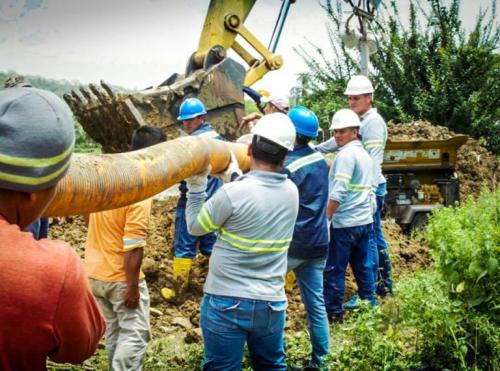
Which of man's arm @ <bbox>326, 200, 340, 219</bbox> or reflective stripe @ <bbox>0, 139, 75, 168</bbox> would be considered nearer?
reflective stripe @ <bbox>0, 139, 75, 168</bbox>

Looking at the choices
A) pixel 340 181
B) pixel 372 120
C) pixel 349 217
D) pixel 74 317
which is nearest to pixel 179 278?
pixel 349 217

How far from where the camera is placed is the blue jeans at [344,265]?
5.86 meters

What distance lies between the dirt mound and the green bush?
22.5ft

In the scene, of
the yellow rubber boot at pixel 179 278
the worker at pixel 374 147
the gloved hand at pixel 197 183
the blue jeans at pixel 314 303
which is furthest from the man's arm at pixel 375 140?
the gloved hand at pixel 197 183

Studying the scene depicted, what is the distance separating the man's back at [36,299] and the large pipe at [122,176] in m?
0.61

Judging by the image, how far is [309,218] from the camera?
4.83m

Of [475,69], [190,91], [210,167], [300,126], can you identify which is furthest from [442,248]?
[475,69]

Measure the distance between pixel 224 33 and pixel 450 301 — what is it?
21.6ft

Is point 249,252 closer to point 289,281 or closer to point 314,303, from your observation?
point 314,303

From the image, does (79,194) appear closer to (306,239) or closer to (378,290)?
(306,239)

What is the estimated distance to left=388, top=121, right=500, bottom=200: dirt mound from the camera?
11.9 m

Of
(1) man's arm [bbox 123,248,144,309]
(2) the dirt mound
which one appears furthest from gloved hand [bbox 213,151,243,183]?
(2) the dirt mound

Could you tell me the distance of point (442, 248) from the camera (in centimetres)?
452

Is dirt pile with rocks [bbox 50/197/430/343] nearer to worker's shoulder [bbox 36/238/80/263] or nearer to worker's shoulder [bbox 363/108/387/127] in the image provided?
worker's shoulder [bbox 363/108/387/127]
